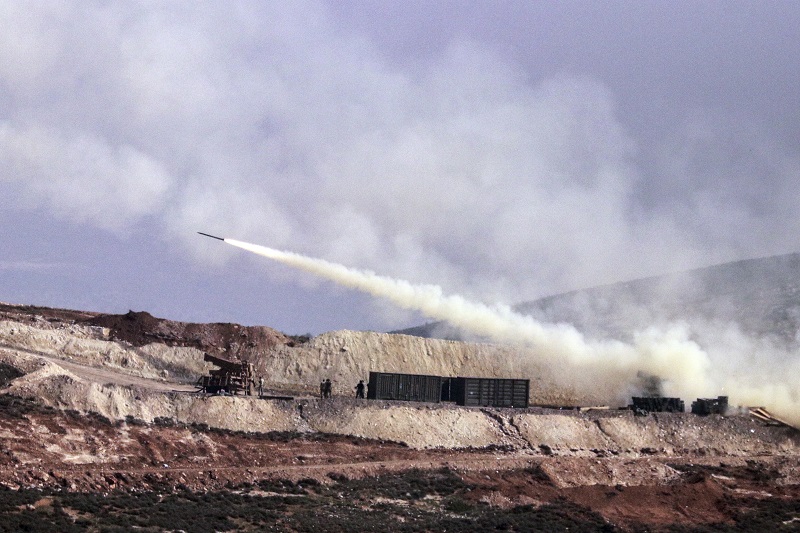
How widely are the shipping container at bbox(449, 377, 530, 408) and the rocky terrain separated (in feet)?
9.94

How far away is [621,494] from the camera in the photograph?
46.6 m

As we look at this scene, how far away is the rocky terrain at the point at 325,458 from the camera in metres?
37.2

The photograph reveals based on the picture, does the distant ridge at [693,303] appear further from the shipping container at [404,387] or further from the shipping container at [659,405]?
the shipping container at [404,387]

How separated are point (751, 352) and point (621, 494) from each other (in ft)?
148

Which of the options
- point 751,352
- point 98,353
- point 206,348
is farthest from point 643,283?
point 98,353

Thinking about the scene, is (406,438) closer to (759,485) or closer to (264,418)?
(264,418)

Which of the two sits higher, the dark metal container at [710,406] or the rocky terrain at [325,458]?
the dark metal container at [710,406]

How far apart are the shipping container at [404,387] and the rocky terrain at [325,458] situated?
316 cm

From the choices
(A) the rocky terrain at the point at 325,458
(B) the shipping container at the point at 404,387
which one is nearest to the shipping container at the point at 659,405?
(A) the rocky terrain at the point at 325,458

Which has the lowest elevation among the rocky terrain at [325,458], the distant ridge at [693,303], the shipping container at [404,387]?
the rocky terrain at [325,458]

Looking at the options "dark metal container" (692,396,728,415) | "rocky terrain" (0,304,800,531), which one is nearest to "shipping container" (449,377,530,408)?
"rocky terrain" (0,304,800,531)

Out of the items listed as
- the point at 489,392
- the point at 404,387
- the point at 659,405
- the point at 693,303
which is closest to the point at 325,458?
the point at 404,387

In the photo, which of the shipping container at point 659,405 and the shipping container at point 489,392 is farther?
the shipping container at point 659,405

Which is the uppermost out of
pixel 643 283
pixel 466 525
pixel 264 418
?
pixel 643 283
